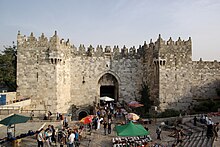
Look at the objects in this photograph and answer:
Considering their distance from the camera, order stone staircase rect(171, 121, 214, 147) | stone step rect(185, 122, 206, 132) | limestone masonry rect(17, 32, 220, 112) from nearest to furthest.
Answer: stone staircase rect(171, 121, 214, 147)
stone step rect(185, 122, 206, 132)
limestone masonry rect(17, 32, 220, 112)

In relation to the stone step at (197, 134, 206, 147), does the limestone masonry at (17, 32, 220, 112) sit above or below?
above

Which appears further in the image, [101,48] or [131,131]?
[101,48]

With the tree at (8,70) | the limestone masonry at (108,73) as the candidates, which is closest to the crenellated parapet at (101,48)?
the limestone masonry at (108,73)

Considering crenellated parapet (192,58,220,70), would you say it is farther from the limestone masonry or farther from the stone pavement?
the stone pavement

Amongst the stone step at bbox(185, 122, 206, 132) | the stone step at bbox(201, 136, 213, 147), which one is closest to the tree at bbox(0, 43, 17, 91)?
the stone step at bbox(185, 122, 206, 132)

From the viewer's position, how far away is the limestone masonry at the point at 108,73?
2034 centimetres

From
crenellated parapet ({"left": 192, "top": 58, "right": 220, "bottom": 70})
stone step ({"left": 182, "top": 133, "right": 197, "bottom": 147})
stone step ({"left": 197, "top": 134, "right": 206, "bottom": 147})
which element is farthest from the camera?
crenellated parapet ({"left": 192, "top": 58, "right": 220, "bottom": 70})

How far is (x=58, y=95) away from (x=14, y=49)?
11.6 metres

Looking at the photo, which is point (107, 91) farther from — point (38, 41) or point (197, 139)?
point (197, 139)

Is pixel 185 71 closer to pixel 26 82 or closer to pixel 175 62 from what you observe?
pixel 175 62

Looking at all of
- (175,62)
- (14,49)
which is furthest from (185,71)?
(14,49)

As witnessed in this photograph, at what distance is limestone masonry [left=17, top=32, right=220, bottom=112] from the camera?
20344 mm

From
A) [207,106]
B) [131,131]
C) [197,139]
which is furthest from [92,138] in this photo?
[207,106]

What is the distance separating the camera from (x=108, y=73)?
25766 mm
